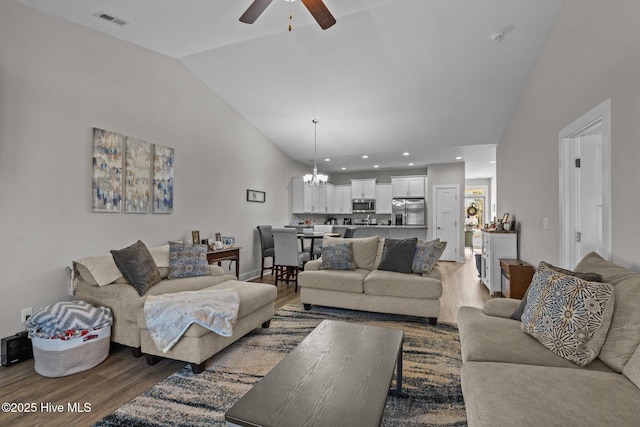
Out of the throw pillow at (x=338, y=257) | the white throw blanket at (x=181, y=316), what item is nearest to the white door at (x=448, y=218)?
the throw pillow at (x=338, y=257)

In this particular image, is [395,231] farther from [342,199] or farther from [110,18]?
[110,18]

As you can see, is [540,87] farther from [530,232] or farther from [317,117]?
[317,117]

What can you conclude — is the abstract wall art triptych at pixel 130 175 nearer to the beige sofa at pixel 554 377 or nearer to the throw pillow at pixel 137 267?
the throw pillow at pixel 137 267

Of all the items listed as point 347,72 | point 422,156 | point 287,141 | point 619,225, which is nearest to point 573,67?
point 619,225

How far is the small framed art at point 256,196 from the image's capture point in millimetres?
5812

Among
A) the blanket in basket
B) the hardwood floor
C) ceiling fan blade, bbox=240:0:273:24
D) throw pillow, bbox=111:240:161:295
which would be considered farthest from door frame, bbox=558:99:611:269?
the blanket in basket

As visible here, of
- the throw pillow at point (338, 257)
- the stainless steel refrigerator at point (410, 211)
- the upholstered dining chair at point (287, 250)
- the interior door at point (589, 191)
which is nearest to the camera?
the interior door at point (589, 191)

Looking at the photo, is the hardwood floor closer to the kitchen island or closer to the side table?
the side table

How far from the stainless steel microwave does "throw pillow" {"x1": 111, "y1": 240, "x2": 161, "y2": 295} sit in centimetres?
621

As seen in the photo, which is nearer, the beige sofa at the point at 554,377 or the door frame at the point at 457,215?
the beige sofa at the point at 554,377

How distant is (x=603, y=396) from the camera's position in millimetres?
1234

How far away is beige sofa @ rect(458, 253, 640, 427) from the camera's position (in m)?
1.13

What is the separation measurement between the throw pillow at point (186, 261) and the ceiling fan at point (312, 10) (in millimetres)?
2481

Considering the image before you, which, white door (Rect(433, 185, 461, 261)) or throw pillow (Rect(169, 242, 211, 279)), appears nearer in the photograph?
throw pillow (Rect(169, 242, 211, 279))
